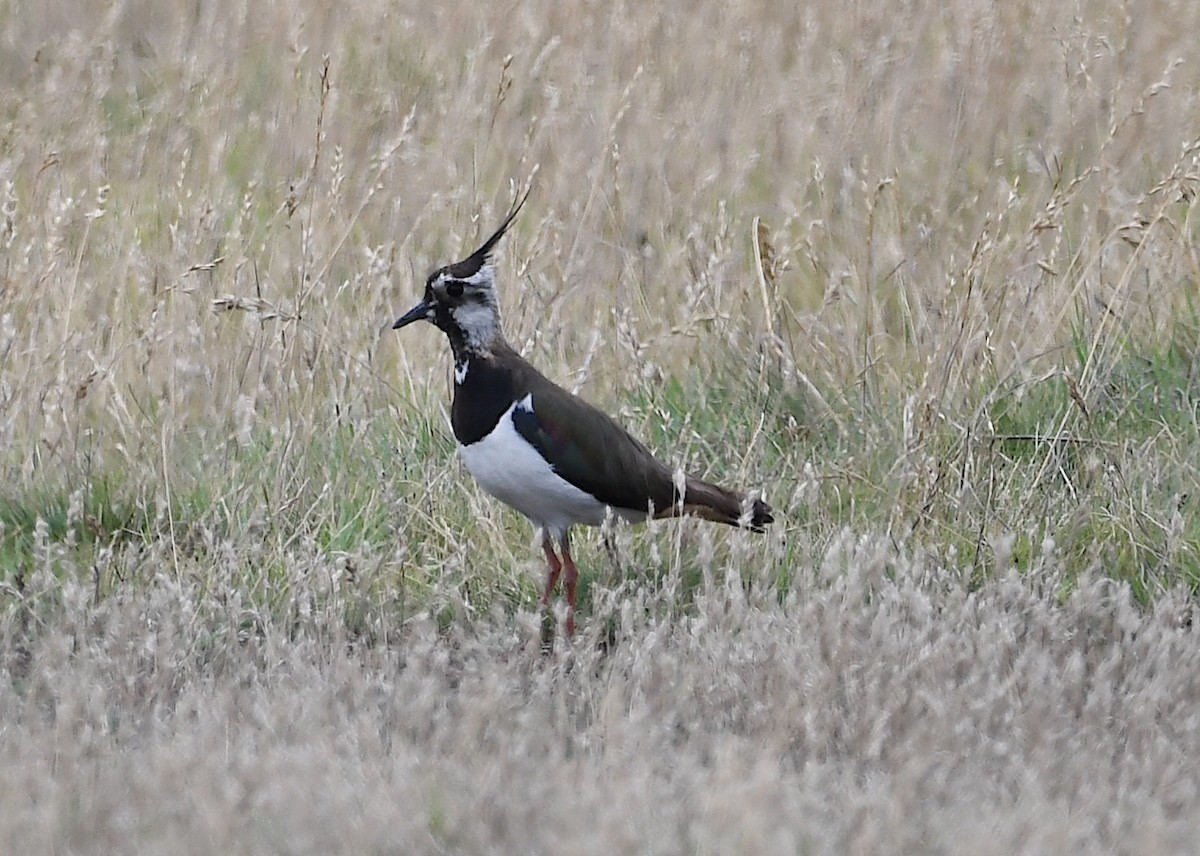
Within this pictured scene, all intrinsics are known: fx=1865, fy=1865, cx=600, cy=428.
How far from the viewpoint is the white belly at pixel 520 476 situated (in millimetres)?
4316

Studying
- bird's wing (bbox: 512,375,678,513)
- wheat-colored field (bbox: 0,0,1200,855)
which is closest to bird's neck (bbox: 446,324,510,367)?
bird's wing (bbox: 512,375,678,513)

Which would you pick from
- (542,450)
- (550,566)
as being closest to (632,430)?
(550,566)

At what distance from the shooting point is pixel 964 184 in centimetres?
696

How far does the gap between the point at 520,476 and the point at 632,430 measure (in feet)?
3.42

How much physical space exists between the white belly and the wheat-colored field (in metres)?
0.14

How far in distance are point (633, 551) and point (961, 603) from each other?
95 cm

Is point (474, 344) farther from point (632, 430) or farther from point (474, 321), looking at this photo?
point (632, 430)

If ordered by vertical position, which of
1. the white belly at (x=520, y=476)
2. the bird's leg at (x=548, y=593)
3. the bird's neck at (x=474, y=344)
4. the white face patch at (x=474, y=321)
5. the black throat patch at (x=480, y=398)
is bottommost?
the bird's leg at (x=548, y=593)

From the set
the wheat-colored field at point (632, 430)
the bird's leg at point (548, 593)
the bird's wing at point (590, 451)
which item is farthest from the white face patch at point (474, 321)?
the bird's leg at point (548, 593)

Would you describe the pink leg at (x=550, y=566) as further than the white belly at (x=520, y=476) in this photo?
Yes

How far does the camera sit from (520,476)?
4.31 m

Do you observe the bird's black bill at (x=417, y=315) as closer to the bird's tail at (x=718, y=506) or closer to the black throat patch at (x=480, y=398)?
the black throat patch at (x=480, y=398)

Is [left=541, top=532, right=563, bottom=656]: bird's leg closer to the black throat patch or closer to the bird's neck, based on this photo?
the black throat patch

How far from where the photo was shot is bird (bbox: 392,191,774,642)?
14.3 feet
